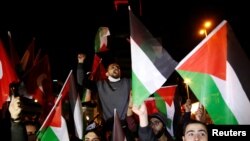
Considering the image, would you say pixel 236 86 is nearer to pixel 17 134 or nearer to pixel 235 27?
pixel 17 134

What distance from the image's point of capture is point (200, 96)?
5008mm

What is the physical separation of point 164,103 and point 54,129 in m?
2.29

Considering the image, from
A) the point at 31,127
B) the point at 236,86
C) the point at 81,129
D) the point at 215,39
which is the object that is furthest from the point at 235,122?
the point at 31,127

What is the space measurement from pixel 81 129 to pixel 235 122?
230 cm

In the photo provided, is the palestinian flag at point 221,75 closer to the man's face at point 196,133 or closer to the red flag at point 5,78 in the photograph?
the man's face at point 196,133

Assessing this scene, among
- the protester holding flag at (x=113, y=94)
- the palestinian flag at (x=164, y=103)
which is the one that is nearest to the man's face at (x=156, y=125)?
the protester holding flag at (x=113, y=94)

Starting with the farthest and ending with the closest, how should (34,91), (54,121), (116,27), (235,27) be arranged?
(116,27) → (235,27) → (34,91) → (54,121)

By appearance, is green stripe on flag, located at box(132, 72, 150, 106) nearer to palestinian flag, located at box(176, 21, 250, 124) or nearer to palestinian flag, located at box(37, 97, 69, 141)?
palestinian flag, located at box(176, 21, 250, 124)

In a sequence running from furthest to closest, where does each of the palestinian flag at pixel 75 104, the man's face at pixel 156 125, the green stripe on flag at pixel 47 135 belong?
1. the palestinian flag at pixel 75 104
2. the man's face at pixel 156 125
3. the green stripe on flag at pixel 47 135

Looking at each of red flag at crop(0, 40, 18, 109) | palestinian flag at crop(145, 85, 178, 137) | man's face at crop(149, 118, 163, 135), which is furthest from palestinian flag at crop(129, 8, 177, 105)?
red flag at crop(0, 40, 18, 109)

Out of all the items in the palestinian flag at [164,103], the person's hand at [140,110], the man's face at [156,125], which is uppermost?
the palestinian flag at [164,103]

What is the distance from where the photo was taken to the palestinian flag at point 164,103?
7.14 metres

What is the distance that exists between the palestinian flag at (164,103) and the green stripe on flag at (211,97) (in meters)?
2.01

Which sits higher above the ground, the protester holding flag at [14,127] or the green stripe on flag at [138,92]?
the green stripe on flag at [138,92]
